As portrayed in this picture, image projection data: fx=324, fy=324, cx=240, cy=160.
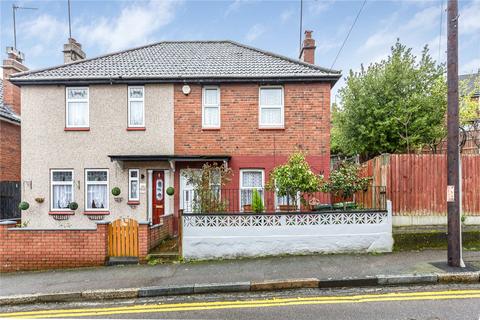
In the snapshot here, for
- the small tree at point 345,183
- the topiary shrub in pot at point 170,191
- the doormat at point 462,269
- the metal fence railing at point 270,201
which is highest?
the small tree at point 345,183

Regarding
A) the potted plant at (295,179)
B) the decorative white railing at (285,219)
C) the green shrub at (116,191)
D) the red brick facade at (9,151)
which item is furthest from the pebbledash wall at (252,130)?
the red brick facade at (9,151)

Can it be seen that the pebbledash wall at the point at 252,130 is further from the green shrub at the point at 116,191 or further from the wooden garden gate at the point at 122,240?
the wooden garden gate at the point at 122,240

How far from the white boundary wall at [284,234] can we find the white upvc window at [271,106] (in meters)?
4.48

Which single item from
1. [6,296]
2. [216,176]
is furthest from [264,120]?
[6,296]

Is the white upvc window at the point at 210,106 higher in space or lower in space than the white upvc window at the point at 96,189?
higher

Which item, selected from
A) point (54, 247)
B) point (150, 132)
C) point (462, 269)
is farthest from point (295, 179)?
point (54, 247)

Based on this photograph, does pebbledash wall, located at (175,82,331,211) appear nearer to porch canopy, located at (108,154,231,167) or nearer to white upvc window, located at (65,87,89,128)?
porch canopy, located at (108,154,231,167)

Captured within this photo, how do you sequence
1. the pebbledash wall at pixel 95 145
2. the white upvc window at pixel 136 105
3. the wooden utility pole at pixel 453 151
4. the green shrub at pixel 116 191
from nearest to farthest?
the wooden utility pole at pixel 453 151 < the green shrub at pixel 116 191 < the pebbledash wall at pixel 95 145 < the white upvc window at pixel 136 105

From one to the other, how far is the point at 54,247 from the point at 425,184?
35.6 feet

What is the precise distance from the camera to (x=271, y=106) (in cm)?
1238

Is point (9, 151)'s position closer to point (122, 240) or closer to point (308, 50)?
point (122, 240)

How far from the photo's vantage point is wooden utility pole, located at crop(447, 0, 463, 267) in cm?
718

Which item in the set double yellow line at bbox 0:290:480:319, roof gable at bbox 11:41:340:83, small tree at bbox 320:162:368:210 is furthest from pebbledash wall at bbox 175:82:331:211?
double yellow line at bbox 0:290:480:319

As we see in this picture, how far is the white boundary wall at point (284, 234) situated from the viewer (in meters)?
8.88
